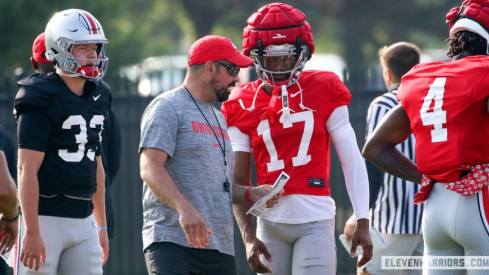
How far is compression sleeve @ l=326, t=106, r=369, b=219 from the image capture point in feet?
16.3

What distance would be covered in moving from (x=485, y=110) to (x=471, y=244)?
0.67m

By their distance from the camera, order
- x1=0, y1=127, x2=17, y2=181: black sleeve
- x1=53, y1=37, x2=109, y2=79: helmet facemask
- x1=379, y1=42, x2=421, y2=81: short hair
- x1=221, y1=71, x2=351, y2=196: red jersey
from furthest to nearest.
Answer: x1=379, y1=42, x2=421, y2=81: short hair
x1=0, y1=127, x2=17, y2=181: black sleeve
x1=221, y1=71, x2=351, y2=196: red jersey
x1=53, y1=37, x2=109, y2=79: helmet facemask

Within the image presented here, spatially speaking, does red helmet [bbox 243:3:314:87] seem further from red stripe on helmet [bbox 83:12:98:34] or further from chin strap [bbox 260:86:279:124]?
red stripe on helmet [bbox 83:12:98:34]

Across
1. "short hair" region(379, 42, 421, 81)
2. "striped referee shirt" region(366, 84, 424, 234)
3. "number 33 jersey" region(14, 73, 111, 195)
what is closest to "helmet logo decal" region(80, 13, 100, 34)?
"number 33 jersey" region(14, 73, 111, 195)

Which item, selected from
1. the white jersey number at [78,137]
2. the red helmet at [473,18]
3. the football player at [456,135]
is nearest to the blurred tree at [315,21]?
the white jersey number at [78,137]

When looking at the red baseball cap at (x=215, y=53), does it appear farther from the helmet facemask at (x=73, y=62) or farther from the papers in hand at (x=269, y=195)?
the papers in hand at (x=269, y=195)

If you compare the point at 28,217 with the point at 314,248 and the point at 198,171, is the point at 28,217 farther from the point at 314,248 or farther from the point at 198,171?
the point at 314,248

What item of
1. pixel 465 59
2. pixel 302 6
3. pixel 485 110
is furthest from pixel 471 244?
pixel 302 6

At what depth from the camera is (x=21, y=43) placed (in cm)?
1662

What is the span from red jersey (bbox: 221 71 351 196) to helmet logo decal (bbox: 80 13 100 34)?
3.31 feet

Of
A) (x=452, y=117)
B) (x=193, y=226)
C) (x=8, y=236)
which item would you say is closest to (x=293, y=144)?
(x=193, y=226)

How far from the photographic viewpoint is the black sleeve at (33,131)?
4.53 metres

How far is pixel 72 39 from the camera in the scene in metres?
4.76

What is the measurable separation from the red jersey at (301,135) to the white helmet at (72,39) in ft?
3.14
